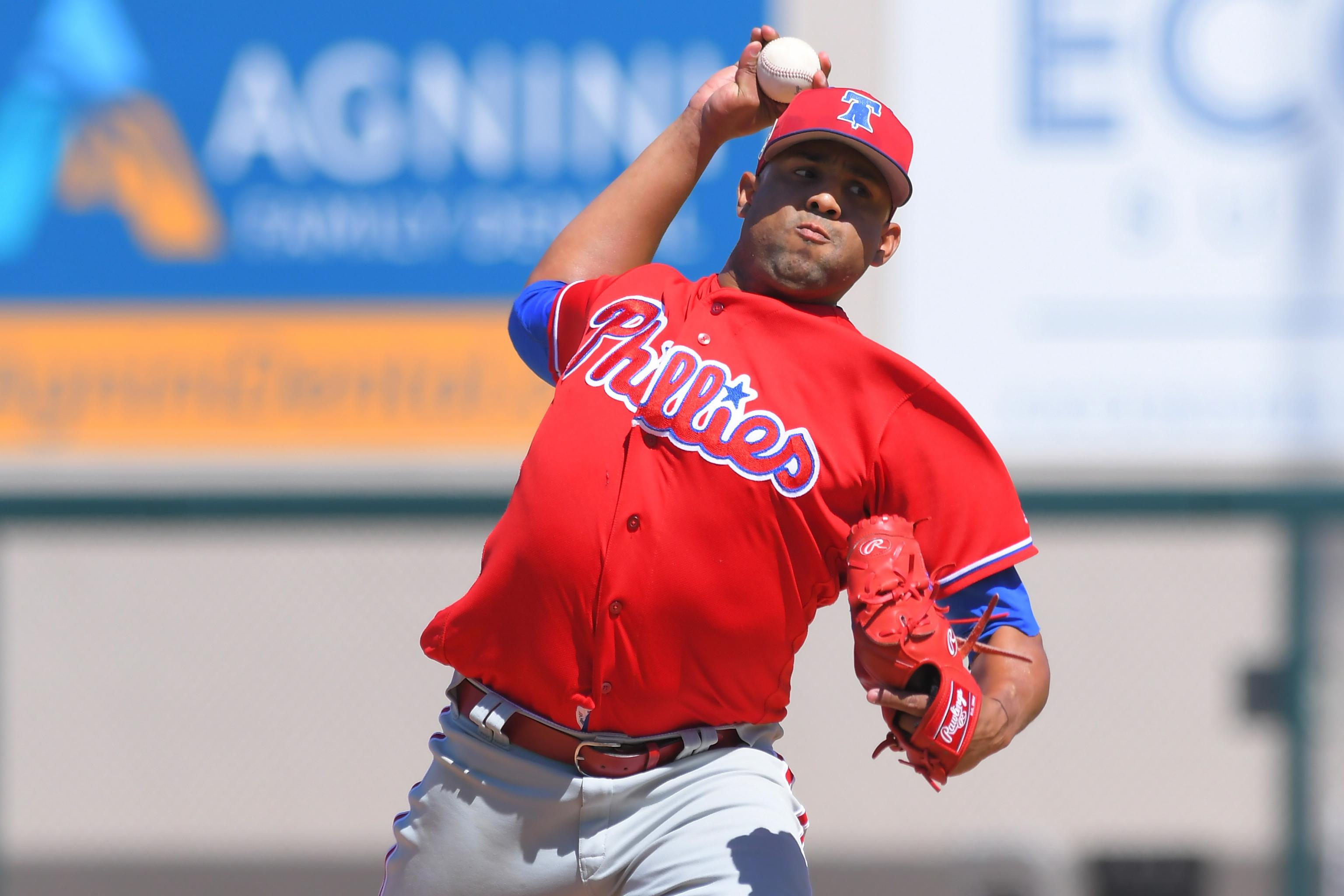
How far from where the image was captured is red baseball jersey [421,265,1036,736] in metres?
1.84

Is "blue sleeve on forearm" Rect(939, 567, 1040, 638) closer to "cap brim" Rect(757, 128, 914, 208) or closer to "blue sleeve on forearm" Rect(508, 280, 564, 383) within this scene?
"cap brim" Rect(757, 128, 914, 208)

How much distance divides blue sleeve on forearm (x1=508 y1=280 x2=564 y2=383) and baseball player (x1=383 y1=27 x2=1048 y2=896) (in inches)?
9.5

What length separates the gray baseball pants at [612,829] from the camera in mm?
1822

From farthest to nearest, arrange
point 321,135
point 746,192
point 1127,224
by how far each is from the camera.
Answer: point 321,135, point 1127,224, point 746,192

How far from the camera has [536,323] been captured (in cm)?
222

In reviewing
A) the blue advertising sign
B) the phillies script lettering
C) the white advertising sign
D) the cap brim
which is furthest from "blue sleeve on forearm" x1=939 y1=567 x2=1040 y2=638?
the blue advertising sign

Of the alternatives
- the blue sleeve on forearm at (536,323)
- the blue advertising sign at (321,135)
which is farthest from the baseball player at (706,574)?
the blue advertising sign at (321,135)

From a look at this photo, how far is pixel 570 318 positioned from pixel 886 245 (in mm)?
481

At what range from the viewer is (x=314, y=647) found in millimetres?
5273

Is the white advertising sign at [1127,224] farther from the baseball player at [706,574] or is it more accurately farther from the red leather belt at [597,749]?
the red leather belt at [597,749]

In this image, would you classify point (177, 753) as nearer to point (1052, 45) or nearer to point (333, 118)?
point (333, 118)

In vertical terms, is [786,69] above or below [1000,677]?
above

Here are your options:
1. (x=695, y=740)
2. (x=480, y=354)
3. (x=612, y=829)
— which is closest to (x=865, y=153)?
(x=695, y=740)

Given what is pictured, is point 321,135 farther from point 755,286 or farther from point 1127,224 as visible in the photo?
point 755,286
